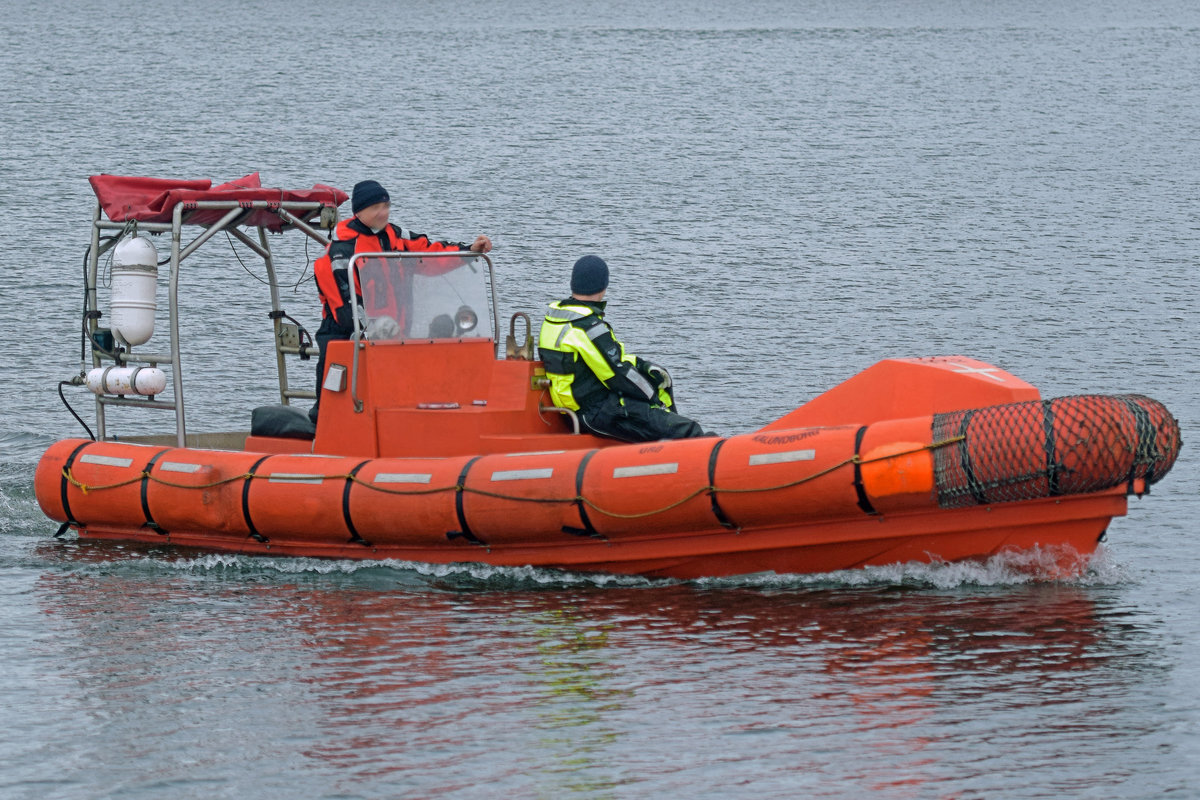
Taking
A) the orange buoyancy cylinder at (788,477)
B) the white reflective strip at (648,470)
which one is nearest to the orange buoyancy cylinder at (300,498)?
the white reflective strip at (648,470)

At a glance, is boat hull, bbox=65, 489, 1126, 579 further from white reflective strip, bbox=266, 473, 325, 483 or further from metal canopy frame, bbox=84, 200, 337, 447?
metal canopy frame, bbox=84, 200, 337, 447

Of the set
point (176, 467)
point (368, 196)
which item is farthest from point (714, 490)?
point (176, 467)

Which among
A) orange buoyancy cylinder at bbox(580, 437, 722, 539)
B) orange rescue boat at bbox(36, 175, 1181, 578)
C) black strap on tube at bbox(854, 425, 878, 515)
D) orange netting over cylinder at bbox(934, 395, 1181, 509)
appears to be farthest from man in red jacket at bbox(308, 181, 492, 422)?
orange netting over cylinder at bbox(934, 395, 1181, 509)

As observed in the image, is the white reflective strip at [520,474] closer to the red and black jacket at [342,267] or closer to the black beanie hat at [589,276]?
the black beanie hat at [589,276]

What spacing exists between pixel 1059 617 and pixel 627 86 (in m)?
26.7

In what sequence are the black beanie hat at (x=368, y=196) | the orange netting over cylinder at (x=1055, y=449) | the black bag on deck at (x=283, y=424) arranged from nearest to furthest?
the orange netting over cylinder at (x=1055, y=449), the black beanie hat at (x=368, y=196), the black bag on deck at (x=283, y=424)

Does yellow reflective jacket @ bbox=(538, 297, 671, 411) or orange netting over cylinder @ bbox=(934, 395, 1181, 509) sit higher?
yellow reflective jacket @ bbox=(538, 297, 671, 411)

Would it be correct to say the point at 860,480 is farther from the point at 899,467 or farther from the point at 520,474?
the point at 520,474

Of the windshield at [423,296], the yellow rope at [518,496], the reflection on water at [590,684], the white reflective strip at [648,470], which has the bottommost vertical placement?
the reflection on water at [590,684]

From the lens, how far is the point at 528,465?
25.5ft

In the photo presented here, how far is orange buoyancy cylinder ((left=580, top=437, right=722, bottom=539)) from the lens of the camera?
739cm

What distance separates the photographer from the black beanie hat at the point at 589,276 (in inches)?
317

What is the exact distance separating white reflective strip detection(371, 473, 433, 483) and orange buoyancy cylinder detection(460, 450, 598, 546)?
→ 242mm

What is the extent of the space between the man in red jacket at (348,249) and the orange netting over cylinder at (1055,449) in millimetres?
2893
